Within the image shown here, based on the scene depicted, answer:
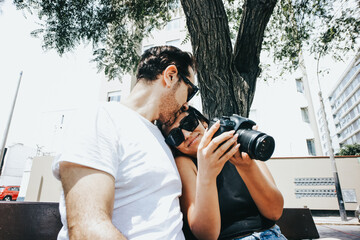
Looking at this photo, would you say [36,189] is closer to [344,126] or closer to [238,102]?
[238,102]

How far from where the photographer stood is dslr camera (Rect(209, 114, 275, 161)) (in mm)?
1167

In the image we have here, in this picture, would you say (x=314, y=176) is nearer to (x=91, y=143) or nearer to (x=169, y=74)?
(x=169, y=74)

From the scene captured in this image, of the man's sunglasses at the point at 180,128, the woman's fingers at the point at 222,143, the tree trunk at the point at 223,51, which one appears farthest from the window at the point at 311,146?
the woman's fingers at the point at 222,143

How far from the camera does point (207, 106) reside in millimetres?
2814

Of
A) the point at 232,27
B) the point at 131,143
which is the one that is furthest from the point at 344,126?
the point at 131,143

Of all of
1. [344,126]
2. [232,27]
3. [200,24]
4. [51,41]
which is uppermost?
[344,126]

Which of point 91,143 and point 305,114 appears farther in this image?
point 305,114

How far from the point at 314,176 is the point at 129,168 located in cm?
1402

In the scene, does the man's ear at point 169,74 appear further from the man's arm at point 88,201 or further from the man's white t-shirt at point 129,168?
the man's arm at point 88,201

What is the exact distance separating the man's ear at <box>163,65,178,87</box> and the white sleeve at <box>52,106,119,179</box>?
661 mm

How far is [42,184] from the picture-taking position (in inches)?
658

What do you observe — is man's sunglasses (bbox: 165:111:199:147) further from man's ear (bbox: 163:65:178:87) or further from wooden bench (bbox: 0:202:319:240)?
wooden bench (bbox: 0:202:319:240)

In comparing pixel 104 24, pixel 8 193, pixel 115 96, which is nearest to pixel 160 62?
pixel 104 24

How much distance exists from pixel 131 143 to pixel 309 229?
3168 mm
